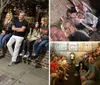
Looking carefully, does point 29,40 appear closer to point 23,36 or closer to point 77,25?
point 23,36

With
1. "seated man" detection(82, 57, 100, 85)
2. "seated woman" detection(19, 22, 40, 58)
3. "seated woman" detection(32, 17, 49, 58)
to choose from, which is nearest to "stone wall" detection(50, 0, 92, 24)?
"seated man" detection(82, 57, 100, 85)

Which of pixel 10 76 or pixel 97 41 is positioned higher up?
pixel 97 41

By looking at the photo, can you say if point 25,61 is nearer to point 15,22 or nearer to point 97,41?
point 15,22

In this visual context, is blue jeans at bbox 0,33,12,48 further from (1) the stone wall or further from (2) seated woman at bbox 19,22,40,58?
(1) the stone wall

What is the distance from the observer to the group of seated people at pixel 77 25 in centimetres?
144

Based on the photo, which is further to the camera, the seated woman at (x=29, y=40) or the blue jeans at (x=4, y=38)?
the blue jeans at (x=4, y=38)

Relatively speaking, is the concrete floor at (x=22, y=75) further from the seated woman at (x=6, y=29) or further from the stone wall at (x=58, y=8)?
the stone wall at (x=58, y=8)

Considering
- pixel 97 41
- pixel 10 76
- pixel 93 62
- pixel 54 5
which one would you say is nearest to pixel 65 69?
pixel 93 62

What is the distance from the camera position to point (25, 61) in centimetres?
247

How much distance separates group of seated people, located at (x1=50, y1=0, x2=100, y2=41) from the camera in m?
1.44

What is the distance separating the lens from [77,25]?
1.46m

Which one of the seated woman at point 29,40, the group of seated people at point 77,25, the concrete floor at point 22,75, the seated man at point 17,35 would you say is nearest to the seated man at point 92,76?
the group of seated people at point 77,25

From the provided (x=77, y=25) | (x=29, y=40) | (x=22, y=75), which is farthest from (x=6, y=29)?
(x=77, y=25)

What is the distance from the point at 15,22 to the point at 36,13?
0.31 meters
